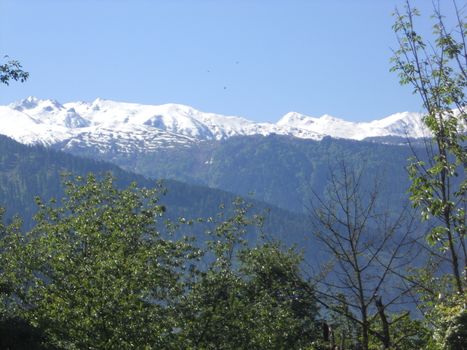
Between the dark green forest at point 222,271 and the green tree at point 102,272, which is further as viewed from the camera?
Answer: the green tree at point 102,272

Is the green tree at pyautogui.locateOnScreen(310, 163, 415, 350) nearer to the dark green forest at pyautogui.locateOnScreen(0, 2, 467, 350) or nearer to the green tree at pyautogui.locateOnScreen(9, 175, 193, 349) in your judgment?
the dark green forest at pyautogui.locateOnScreen(0, 2, 467, 350)

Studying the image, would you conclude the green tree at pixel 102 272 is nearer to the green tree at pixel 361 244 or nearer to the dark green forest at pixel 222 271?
the dark green forest at pixel 222 271

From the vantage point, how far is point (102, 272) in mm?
29031

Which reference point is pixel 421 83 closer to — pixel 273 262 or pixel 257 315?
pixel 257 315

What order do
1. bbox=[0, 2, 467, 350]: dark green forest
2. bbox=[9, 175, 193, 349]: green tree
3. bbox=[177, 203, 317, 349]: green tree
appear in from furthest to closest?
bbox=[177, 203, 317, 349]: green tree, bbox=[9, 175, 193, 349]: green tree, bbox=[0, 2, 467, 350]: dark green forest

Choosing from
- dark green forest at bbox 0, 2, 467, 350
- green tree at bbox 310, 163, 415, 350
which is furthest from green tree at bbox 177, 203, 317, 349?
green tree at bbox 310, 163, 415, 350

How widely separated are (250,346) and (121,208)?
1108 centimetres

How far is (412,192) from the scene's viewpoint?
53.3 feet

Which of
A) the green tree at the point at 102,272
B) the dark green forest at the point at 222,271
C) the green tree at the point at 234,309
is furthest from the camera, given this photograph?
the green tree at the point at 234,309

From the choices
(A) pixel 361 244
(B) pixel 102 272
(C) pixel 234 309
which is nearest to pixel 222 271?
(C) pixel 234 309

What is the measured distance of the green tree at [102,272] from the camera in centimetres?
2830

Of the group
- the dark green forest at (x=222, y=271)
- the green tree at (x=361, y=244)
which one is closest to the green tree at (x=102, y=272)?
the dark green forest at (x=222, y=271)

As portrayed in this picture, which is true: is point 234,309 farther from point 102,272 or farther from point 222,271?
point 102,272

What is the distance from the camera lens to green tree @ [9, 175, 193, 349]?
28.3m
